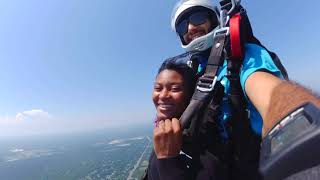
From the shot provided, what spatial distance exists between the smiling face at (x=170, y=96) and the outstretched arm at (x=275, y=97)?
76cm

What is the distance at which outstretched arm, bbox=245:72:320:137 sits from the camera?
765 mm

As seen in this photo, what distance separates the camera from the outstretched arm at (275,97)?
2.51 feet

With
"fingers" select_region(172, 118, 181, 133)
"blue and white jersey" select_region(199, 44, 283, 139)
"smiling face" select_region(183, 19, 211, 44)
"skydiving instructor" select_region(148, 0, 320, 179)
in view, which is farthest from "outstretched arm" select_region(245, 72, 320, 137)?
"smiling face" select_region(183, 19, 211, 44)

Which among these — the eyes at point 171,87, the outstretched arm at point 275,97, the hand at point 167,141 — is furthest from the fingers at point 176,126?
the eyes at point 171,87

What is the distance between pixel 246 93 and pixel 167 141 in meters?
0.48

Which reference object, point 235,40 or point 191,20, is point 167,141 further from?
point 191,20

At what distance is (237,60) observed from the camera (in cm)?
156

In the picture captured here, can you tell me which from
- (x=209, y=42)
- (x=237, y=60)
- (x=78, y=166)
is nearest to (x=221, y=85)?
(x=237, y=60)

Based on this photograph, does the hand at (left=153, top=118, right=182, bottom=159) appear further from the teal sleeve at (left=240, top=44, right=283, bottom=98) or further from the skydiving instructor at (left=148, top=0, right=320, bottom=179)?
the teal sleeve at (left=240, top=44, right=283, bottom=98)

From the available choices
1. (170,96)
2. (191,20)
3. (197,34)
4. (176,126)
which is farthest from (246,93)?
(191,20)

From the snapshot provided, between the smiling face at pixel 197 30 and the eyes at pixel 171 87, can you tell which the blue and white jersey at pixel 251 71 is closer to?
the eyes at pixel 171 87

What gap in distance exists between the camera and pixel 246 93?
1.40m

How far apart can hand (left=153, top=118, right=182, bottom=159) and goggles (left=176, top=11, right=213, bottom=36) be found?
1087mm

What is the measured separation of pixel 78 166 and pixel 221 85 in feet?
326
